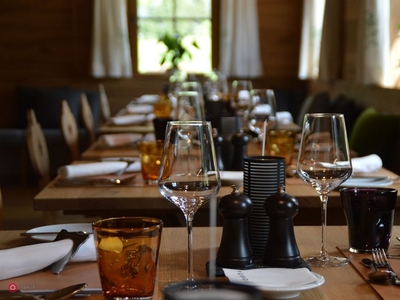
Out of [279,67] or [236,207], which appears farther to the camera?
[279,67]

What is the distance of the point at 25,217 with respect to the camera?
5152mm

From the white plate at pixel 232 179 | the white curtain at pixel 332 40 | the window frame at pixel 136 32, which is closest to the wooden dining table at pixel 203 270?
the white plate at pixel 232 179

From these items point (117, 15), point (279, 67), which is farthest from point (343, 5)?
point (117, 15)

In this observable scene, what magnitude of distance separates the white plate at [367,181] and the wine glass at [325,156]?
27.9 inches

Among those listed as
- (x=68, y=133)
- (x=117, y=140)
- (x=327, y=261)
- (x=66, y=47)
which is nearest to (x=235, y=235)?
(x=327, y=261)

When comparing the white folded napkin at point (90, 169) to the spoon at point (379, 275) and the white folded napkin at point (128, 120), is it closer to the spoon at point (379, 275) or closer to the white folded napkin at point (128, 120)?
the spoon at point (379, 275)

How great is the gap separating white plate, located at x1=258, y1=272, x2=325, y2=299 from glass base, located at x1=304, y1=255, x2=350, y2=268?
0.66ft

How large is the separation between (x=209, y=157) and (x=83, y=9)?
7.52 metres

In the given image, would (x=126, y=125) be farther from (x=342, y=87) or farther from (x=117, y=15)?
(x=117, y=15)

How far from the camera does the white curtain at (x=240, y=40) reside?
809cm

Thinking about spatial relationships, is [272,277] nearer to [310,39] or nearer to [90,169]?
[90,169]

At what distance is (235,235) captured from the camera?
116 cm

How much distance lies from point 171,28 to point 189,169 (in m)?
7.33

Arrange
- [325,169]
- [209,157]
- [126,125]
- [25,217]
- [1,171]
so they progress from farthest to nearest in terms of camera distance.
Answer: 1. [1,171]
2. [25,217]
3. [126,125]
4. [325,169]
5. [209,157]
